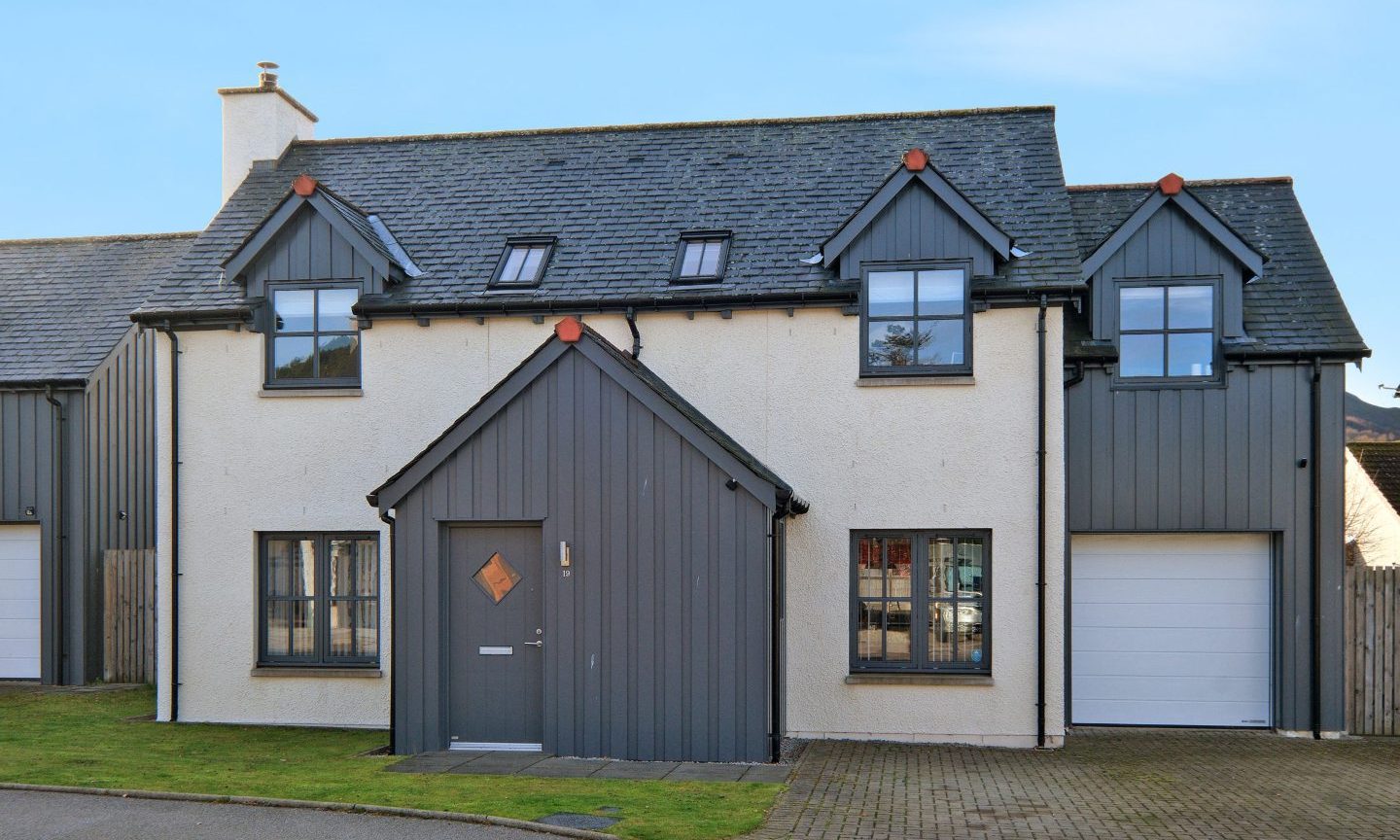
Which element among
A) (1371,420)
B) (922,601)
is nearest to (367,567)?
(922,601)

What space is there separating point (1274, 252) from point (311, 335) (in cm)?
1213

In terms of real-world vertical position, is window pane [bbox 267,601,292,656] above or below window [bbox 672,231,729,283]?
below

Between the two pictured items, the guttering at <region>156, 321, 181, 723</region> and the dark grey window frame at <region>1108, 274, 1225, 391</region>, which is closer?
the dark grey window frame at <region>1108, 274, 1225, 391</region>

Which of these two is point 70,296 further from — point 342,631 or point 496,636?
point 496,636

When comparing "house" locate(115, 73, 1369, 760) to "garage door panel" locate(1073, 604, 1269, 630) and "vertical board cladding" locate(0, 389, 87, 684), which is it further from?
"vertical board cladding" locate(0, 389, 87, 684)

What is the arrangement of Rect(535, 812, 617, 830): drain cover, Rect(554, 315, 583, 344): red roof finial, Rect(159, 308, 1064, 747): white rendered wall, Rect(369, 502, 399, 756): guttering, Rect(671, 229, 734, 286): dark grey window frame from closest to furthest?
Rect(535, 812, 617, 830): drain cover
Rect(554, 315, 583, 344): red roof finial
Rect(369, 502, 399, 756): guttering
Rect(159, 308, 1064, 747): white rendered wall
Rect(671, 229, 734, 286): dark grey window frame

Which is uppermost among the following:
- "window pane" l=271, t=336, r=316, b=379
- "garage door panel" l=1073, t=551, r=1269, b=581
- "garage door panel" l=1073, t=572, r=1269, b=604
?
"window pane" l=271, t=336, r=316, b=379

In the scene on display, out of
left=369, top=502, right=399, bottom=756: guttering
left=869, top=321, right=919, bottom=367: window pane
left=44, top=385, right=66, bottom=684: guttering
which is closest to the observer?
left=369, top=502, right=399, bottom=756: guttering

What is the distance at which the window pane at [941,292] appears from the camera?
47.0 feet

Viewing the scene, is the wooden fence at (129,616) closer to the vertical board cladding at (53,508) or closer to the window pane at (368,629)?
the vertical board cladding at (53,508)

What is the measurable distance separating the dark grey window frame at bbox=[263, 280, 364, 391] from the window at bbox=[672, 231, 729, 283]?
12.7ft

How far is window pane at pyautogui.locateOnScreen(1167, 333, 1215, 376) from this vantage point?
49.9 ft

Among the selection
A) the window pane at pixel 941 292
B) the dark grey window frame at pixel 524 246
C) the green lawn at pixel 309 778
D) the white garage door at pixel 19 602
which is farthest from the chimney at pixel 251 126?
the window pane at pixel 941 292

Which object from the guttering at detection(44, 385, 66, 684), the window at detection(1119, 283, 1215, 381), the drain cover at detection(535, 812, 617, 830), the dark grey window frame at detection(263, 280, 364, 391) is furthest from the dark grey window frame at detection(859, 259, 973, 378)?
the guttering at detection(44, 385, 66, 684)
